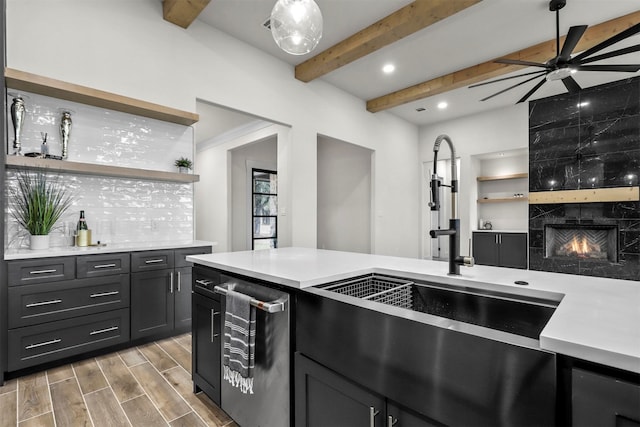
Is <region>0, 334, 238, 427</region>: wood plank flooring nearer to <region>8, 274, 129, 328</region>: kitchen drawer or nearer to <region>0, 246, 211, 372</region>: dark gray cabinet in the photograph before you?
<region>0, 246, 211, 372</region>: dark gray cabinet

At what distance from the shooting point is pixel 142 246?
8.87 feet

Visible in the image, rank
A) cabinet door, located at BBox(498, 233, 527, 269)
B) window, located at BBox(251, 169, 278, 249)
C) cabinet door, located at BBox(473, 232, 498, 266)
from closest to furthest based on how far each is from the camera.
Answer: cabinet door, located at BBox(498, 233, 527, 269) → cabinet door, located at BBox(473, 232, 498, 266) → window, located at BBox(251, 169, 278, 249)

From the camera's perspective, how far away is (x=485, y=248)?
5.74 m

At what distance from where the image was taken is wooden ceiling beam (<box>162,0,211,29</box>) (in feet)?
9.05

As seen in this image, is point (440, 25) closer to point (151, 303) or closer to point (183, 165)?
Answer: point (183, 165)

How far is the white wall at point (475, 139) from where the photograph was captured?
17.8ft

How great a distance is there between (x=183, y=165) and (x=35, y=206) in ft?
4.00

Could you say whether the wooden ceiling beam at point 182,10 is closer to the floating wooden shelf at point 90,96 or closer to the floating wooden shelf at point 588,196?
the floating wooden shelf at point 90,96

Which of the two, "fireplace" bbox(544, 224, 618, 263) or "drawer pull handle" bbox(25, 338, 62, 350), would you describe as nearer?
"drawer pull handle" bbox(25, 338, 62, 350)

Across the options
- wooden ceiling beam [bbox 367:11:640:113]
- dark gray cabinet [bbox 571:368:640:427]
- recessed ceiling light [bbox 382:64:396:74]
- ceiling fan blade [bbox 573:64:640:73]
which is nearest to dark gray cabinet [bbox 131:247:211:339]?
dark gray cabinet [bbox 571:368:640:427]

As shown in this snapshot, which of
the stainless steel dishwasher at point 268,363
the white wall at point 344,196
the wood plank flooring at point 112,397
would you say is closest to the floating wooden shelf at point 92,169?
the wood plank flooring at point 112,397

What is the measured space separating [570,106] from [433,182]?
16.6 ft

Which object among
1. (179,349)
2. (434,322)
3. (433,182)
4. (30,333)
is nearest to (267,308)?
(434,322)

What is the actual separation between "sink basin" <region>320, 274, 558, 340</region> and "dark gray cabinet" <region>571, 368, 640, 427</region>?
0.52 meters
